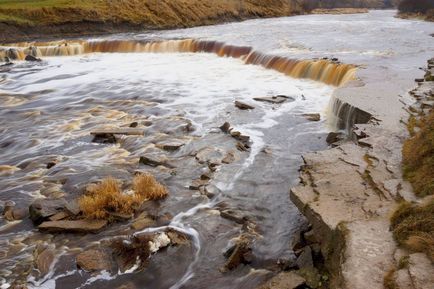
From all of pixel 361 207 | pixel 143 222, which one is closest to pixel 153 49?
pixel 143 222

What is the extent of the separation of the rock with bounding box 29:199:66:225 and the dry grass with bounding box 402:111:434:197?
6.73 m

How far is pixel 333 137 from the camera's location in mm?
12164

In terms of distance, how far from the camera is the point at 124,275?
6891 mm

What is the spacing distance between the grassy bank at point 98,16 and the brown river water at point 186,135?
434 inches

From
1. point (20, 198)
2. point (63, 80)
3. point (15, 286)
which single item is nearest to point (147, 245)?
point (15, 286)

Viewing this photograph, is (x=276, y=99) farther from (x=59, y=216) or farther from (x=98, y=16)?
(x=98, y=16)

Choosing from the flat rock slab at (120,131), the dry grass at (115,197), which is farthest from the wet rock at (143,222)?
the flat rock slab at (120,131)

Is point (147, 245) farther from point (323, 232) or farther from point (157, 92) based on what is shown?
point (157, 92)

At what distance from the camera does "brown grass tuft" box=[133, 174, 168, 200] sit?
937 cm

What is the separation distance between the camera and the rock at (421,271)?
4.66m

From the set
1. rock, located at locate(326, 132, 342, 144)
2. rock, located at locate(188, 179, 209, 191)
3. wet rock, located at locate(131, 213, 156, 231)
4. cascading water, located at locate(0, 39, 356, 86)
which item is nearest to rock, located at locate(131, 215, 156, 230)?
wet rock, located at locate(131, 213, 156, 231)

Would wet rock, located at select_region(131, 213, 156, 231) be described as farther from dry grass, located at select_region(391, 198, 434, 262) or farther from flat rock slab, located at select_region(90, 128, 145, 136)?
flat rock slab, located at select_region(90, 128, 145, 136)

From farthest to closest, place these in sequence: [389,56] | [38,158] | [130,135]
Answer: [389,56] < [130,135] < [38,158]

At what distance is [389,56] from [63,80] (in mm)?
17731
